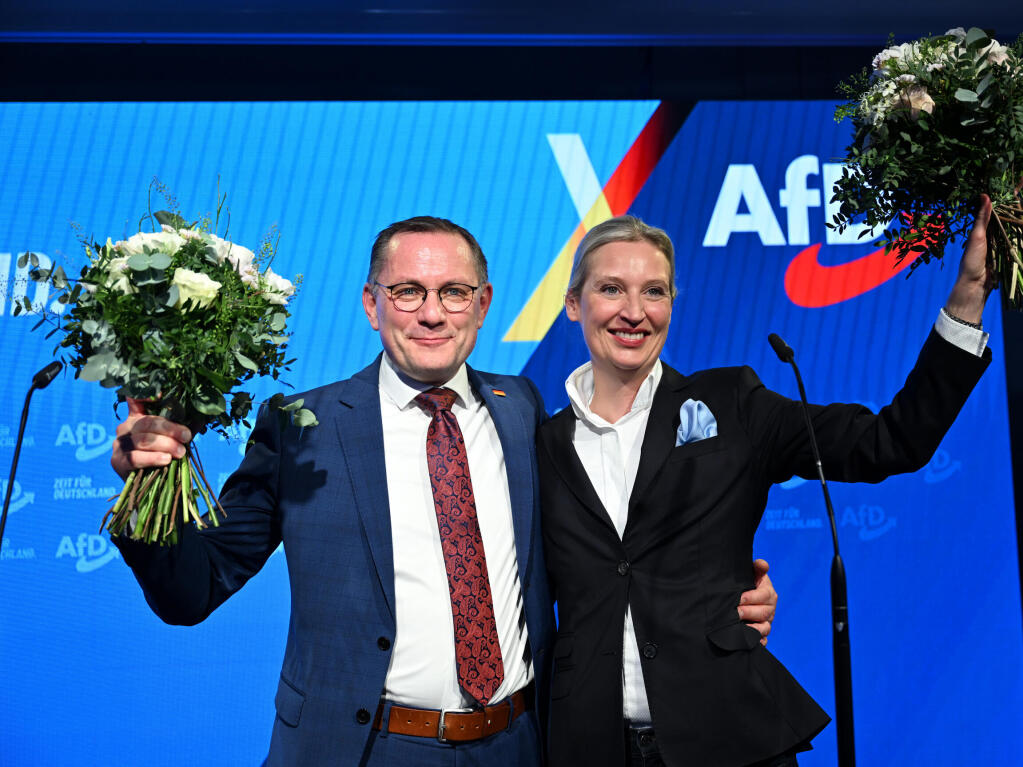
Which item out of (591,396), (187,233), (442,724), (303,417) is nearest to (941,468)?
(591,396)

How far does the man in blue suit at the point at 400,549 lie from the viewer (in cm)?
203

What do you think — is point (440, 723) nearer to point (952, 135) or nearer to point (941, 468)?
point (952, 135)

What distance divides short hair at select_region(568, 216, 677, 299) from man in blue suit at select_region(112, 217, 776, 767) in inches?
10.5

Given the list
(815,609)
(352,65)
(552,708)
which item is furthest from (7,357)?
(815,609)

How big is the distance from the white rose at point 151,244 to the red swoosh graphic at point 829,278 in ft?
9.74

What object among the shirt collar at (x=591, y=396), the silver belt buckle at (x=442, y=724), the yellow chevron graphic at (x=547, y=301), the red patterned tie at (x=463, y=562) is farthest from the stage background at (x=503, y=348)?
the silver belt buckle at (x=442, y=724)

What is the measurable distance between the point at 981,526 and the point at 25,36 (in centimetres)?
468

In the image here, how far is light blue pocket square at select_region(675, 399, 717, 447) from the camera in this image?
85.9 inches

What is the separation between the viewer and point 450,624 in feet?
6.86

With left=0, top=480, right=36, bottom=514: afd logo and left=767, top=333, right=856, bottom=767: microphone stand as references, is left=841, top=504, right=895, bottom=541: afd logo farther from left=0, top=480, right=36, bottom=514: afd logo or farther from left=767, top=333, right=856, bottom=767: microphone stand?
left=0, top=480, right=36, bottom=514: afd logo

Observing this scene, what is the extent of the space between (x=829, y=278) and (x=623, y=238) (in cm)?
213

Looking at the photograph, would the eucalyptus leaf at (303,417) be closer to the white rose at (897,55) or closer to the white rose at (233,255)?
the white rose at (233,255)

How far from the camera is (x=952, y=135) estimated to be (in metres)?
2.02

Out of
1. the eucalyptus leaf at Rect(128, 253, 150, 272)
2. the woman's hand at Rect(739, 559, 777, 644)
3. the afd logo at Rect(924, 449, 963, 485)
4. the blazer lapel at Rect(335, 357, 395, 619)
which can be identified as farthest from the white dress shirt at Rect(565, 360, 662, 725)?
the afd logo at Rect(924, 449, 963, 485)
